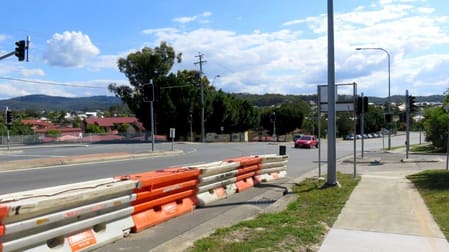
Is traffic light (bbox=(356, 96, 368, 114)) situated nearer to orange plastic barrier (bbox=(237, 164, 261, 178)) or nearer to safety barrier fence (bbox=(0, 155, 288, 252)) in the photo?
orange plastic barrier (bbox=(237, 164, 261, 178))

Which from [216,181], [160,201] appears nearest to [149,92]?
[216,181]

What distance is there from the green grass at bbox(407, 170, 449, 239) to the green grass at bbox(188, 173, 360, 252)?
1686 millimetres

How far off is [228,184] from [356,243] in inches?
210

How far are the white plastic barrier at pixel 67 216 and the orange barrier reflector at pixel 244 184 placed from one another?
17.6 feet

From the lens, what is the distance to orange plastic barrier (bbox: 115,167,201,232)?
7.82m

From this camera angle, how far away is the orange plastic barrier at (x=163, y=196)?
25.7 ft

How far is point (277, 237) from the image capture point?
22.9ft

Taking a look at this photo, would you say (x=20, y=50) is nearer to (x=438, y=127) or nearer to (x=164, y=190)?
(x=164, y=190)

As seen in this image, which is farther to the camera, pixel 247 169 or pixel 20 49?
pixel 20 49

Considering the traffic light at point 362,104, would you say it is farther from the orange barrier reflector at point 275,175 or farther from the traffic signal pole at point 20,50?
the traffic signal pole at point 20,50

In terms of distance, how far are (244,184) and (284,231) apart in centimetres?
580

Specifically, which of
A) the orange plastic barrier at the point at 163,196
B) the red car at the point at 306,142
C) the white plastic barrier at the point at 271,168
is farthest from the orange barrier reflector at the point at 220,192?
the red car at the point at 306,142

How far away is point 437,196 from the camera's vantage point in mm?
11094

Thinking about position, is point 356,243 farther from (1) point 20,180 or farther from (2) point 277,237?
(1) point 20,180
